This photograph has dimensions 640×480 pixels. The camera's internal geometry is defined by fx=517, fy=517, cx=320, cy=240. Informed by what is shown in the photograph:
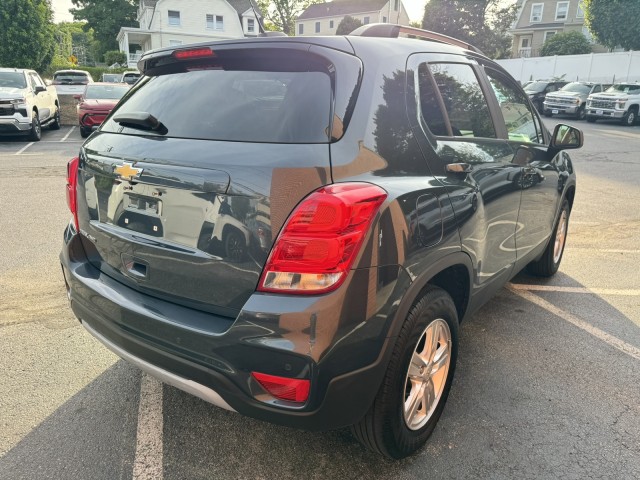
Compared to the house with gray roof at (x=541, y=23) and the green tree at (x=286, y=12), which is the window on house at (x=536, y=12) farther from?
the green tree at (x=286, y=12)

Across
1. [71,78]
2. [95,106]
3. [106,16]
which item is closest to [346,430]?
[95,106]

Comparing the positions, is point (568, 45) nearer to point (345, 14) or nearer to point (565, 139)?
point (345, 14)

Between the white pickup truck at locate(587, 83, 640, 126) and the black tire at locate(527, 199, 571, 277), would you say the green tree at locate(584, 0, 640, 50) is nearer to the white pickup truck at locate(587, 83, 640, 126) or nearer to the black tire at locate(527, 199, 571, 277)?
the white pickup truck at locate(587, 83, 640, 126)

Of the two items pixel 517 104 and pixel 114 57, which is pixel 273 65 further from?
pixel 114 57

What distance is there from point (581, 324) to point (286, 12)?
71.8 metres

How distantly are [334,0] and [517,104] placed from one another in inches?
2676

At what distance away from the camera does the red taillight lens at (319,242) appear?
1.81 meters

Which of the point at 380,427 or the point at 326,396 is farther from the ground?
the point at 326,396

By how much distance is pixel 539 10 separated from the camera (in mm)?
47781

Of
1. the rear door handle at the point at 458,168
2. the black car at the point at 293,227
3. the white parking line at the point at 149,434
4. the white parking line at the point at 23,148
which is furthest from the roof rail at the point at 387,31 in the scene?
the white parking line at the point at 23,148

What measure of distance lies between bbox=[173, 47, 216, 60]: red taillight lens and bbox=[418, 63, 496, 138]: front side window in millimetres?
973

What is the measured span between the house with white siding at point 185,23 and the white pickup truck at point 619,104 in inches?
1191

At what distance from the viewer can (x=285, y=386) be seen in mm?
1855

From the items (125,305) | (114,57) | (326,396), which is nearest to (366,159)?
(326,396)
